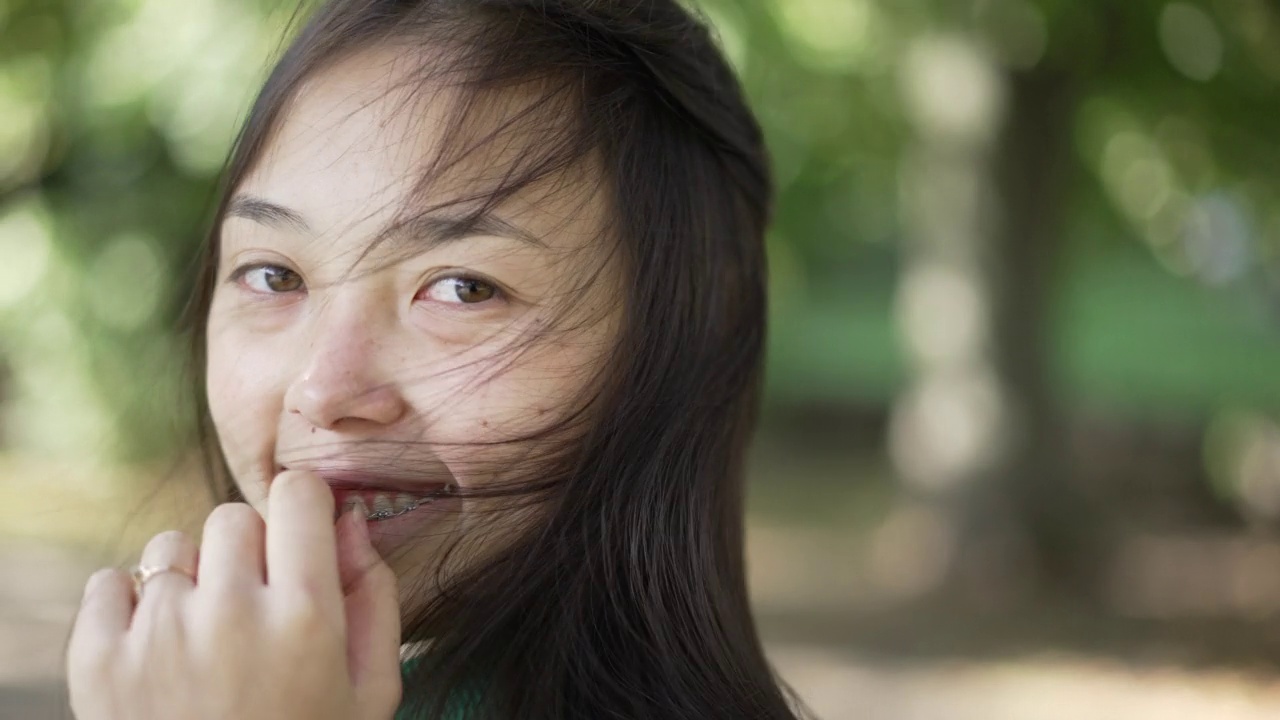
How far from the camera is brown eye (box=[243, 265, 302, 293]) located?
4.61 feet

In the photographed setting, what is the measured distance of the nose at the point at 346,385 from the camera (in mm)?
1255

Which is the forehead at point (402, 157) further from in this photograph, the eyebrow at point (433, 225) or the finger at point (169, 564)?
the finger at point (169, 564)

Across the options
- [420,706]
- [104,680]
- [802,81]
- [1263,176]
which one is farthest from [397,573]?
[1263,176]

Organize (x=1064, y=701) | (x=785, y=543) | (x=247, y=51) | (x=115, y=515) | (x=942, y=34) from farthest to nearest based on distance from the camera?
(x=785, y=543), (x=942, y=34), (x=1064, y=701), (x=115, y=515), (x=247, y=51)

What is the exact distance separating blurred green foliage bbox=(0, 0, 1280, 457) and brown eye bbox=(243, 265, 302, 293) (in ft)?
1.68

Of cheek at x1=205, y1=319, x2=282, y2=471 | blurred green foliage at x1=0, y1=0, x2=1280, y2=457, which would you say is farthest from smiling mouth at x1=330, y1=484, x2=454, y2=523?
blurred green foliage at x1=0, y1=0, x2=1280, y2=457

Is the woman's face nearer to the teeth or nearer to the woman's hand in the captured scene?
the teeth

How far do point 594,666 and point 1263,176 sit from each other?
7.21m

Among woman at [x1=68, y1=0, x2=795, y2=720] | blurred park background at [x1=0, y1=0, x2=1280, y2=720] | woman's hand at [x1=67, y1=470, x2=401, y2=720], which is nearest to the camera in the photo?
woman's hand at [x1=67, y1=470, x2=401, y2=720]

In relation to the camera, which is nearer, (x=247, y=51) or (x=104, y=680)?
(x=104, y=680)

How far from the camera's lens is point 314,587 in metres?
1.11

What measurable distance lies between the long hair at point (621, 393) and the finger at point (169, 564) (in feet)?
0.86

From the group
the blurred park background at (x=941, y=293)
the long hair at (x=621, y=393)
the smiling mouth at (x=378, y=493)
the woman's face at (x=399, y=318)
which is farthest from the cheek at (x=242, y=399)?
the blurred park background at (x=941, y=293)

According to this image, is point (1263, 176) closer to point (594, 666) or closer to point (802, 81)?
point (802, 81)
